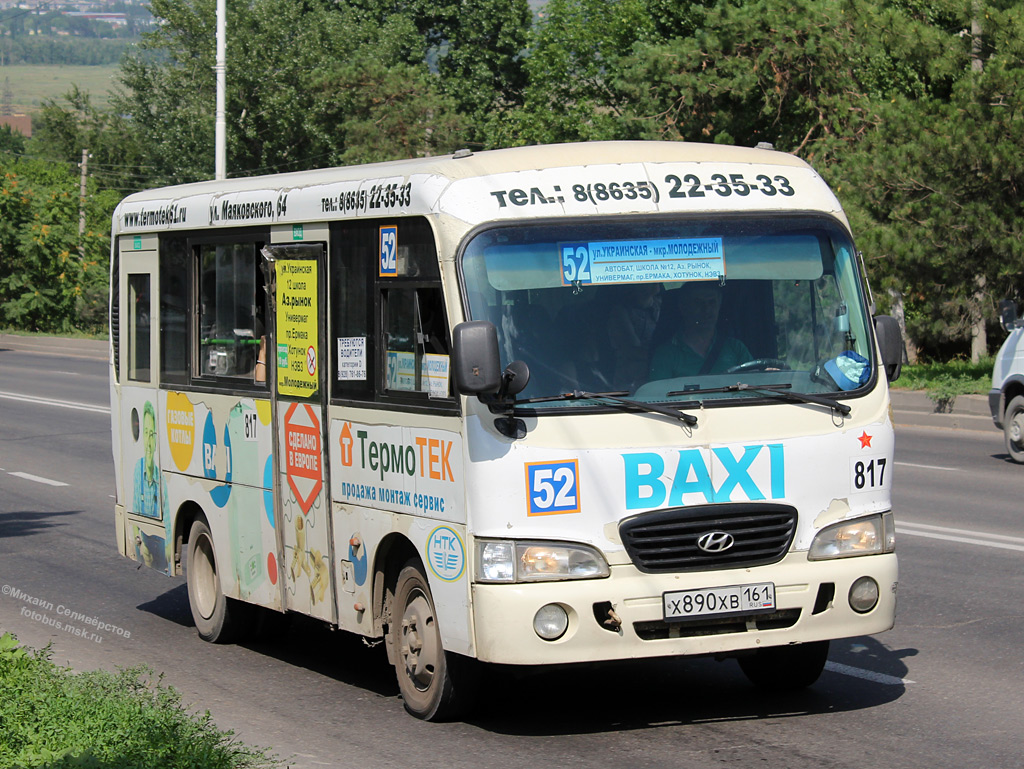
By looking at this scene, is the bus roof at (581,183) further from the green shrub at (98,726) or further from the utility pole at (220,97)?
the utility pole at (220,97)

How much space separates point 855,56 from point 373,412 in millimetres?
25606

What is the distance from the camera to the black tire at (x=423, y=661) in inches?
252

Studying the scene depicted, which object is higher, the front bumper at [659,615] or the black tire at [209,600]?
the front bumper at [659,615]

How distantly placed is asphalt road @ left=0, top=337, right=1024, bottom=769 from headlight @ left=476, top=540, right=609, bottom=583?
0.71m

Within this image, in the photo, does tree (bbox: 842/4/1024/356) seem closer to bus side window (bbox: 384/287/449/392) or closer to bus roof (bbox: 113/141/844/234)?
bus roof (bbox: 113/141/844/234)

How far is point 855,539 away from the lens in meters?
6.39

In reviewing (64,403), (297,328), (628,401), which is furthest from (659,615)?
(64,403)

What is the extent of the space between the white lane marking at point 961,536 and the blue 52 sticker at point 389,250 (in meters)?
6.07

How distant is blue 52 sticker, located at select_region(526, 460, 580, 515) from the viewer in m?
5.98

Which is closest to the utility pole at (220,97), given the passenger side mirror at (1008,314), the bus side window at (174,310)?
the passenger side mirror at (1008,314)

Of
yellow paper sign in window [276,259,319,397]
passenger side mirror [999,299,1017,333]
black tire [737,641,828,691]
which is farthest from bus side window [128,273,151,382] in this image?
passenger side mirror [999,299,1017,333]

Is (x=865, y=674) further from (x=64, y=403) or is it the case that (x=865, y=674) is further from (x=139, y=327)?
(x=64, y=403)

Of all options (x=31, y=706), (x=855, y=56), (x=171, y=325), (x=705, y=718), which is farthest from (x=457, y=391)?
(x=855, y=56)

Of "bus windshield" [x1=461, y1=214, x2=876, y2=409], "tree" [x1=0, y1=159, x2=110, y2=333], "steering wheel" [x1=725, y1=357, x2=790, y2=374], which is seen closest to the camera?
"bus windshield" [x1=461, y1=214, x2=876, y2=409]
